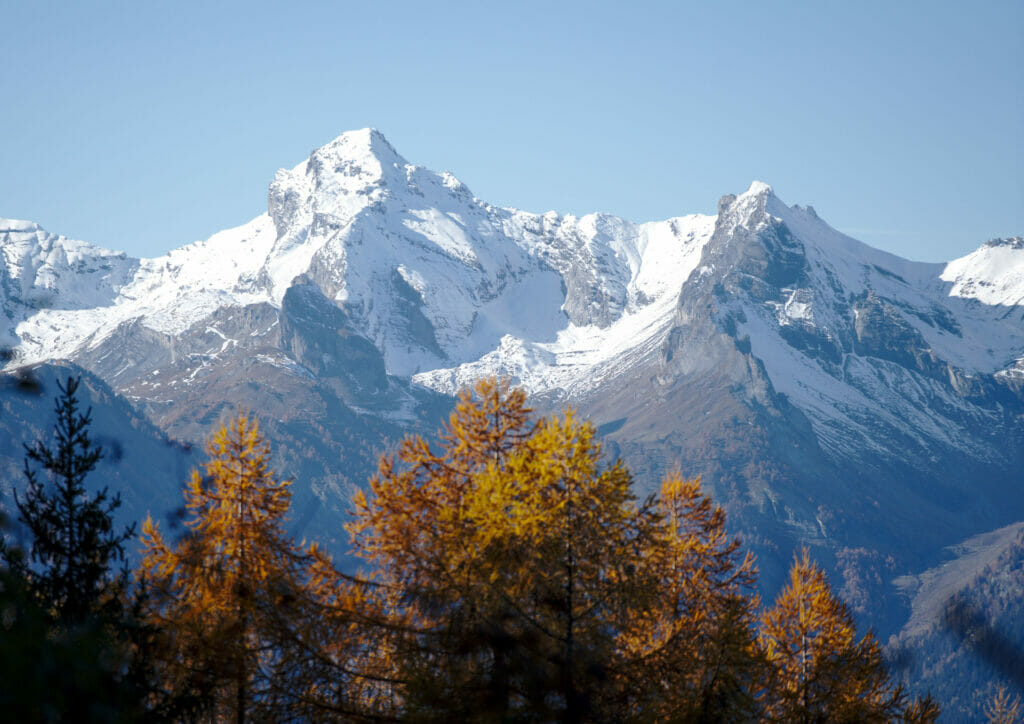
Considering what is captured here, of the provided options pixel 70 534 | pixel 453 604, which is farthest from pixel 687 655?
pixel 70 534

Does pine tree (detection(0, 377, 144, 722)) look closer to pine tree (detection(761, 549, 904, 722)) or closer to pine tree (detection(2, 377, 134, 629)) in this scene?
pine tree (detection(2, 377, 134, 629))

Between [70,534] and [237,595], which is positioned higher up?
[70,534]

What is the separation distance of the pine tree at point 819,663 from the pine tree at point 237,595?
467 inches

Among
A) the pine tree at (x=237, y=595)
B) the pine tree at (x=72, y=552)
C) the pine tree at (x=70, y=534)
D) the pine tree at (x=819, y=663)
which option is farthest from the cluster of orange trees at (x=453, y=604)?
the pine tree at (x=819, y=663)

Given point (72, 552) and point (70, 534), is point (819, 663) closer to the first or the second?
point (72, 552)

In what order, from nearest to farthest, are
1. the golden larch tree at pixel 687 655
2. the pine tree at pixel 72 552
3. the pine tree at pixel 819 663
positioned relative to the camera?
the pine tree at pixel 72 552, the golden larch tree at pixel 687 655, the pine tree at pixel 819 663

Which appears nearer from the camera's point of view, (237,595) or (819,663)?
(237,595)

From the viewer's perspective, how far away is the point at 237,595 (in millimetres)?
23766

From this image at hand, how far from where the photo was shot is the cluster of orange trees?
19938 millimetres

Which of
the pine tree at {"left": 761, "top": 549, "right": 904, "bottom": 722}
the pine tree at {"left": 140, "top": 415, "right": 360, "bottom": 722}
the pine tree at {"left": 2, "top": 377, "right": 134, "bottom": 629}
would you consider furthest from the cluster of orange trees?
the pine tree at {"left": 761, "top": 549, "right": 904, "bottom": 722}

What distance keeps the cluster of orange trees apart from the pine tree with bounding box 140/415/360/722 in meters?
0.05

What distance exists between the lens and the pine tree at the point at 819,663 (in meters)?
27.5

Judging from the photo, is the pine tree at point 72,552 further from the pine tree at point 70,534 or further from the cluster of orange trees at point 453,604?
the cluster of orange trees at point 453,604

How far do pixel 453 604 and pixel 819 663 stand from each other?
1256 cm
